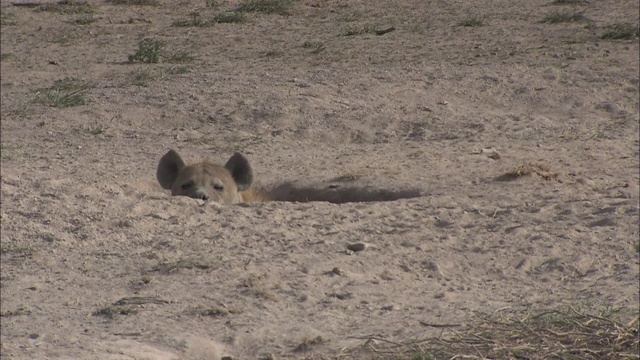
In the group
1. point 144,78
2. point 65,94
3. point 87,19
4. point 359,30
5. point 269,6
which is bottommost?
point 65,94

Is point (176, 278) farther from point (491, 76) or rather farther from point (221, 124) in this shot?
point (491, 76)

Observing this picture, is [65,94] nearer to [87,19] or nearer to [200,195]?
[200,195]

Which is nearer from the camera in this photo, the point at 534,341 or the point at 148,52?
the point at 534,341

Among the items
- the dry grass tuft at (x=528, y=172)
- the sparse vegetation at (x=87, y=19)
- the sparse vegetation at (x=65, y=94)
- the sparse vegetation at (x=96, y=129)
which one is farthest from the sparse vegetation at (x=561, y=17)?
the sparse vegetation at (x=65, y=94)

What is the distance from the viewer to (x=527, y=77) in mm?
7645

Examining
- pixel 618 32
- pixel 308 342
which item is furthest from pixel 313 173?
pixel 618 32

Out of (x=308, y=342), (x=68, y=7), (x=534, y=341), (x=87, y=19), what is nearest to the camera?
(x=534, y=341)

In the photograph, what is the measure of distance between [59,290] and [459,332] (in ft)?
5.73

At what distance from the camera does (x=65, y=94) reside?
7.41 meters

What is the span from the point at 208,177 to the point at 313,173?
578mm

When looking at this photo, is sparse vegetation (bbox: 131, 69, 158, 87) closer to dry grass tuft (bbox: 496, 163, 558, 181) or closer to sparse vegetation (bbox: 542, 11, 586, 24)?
dry grass tuft (bbox: 496, 163, 558, 181)

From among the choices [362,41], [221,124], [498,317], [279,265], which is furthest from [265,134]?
[498,317]

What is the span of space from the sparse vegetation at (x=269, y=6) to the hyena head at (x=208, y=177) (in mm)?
1801

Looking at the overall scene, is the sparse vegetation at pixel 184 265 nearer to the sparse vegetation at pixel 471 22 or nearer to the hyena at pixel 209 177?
the hyena at pixel 209 177
